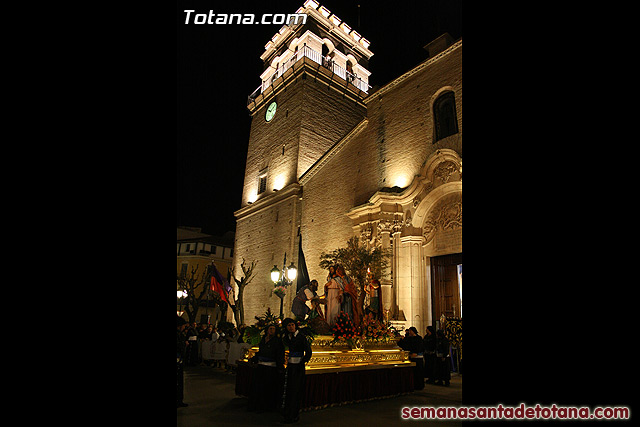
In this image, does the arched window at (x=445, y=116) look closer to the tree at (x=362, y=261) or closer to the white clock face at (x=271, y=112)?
the tree at (x=362, y=261)

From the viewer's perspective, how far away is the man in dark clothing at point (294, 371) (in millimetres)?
6508

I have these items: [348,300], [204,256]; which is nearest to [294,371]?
[348,300]

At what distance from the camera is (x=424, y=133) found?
16.0 m

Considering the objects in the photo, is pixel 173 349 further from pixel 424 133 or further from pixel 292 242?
pixel 292 242

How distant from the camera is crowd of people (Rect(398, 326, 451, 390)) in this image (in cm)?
1045

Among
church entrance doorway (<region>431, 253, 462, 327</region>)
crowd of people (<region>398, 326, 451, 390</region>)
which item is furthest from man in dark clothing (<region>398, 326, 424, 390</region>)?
church entrance doorway (<region>431, 253, 462, 327</region>)

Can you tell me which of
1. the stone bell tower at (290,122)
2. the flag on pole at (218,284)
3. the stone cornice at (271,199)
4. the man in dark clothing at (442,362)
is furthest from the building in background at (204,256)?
the man in dark clothing at (442,362)

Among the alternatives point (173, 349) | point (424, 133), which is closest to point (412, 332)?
point (424, 133)

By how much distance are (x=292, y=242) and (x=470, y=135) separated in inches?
766

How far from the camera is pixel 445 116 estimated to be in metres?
15.7

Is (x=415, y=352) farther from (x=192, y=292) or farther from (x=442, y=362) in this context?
(x=192, y=292)

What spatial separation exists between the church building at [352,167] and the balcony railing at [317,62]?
0.32 ft

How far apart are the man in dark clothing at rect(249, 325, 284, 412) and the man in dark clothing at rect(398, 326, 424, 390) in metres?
4.34

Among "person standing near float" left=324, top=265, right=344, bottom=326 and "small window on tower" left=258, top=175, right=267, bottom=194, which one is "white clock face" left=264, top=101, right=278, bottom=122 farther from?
"person standing near float" left=324, top=265, right=344, bottom=326
